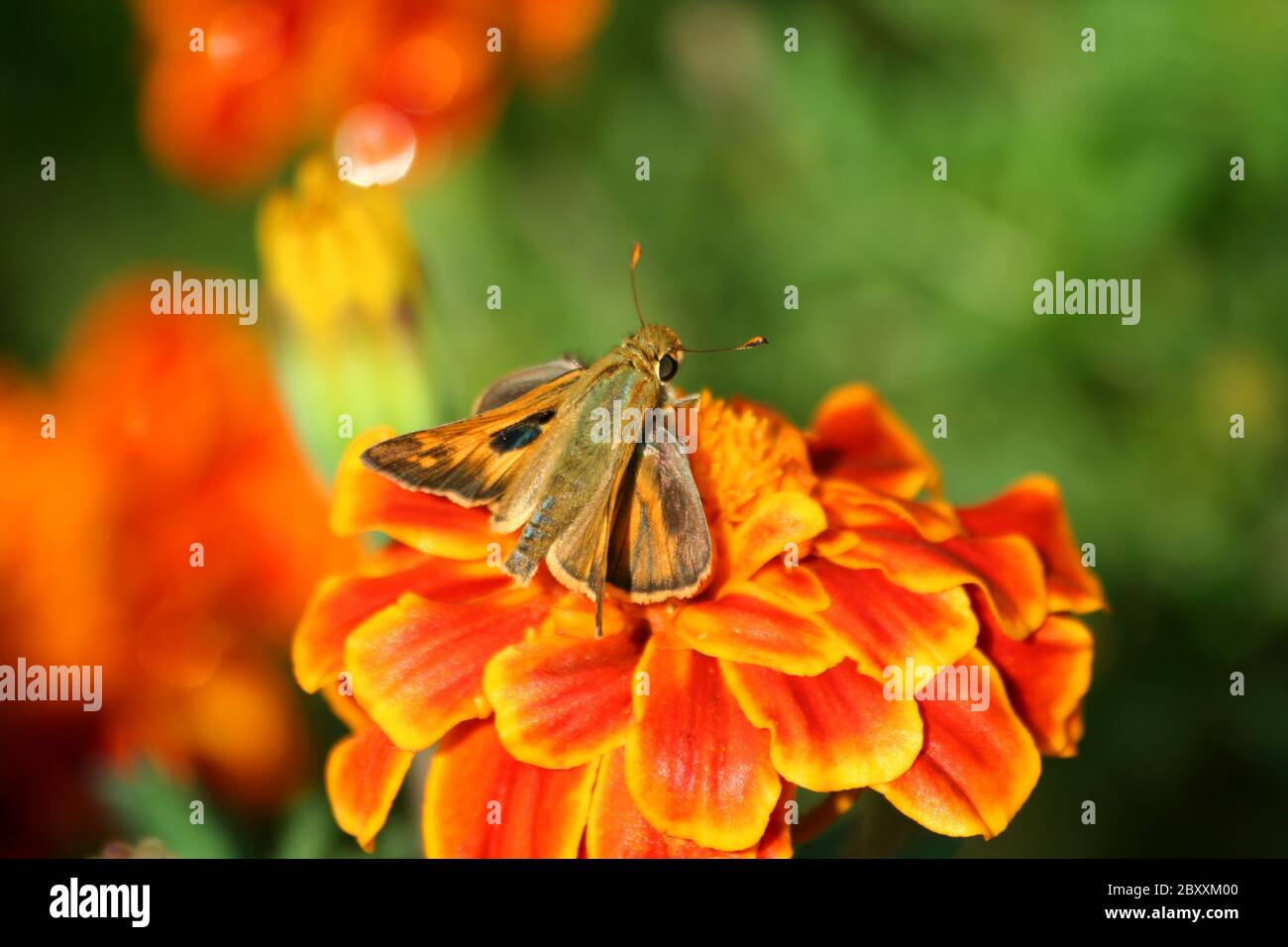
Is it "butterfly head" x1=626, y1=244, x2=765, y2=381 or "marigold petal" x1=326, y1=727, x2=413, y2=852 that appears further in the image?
"butterfly head" x1=626, y1=244, x2=765, y2=381

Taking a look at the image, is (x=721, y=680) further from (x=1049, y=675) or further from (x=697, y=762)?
(x=1049, y=675)

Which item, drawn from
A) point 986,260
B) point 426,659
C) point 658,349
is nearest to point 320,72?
point 986,260

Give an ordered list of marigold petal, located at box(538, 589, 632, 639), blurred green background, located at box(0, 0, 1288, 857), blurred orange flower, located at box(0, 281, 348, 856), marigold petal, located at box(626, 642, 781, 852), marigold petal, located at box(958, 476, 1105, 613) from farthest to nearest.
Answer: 1. blurred green background, located at box(0, 0, 1288, 857)
2. blurred orange flower, located at box(0, 281, 348, 856)
3. marigold petal, located at box(958, 476, 1105, 613)
4. marigold petal, located at box(538, 589, 632, 639)
5. marigold petal, located at box(626, 642, 781, 852)

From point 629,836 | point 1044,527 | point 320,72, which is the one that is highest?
point 320,72

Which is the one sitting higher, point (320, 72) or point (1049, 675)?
point (320, 72)

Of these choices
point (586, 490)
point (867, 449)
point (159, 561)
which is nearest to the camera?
point (586, 490)

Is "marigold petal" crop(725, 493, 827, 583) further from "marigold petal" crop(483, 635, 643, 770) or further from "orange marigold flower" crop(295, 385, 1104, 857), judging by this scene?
"marigold petal" crop(483, 635, 643, 770)

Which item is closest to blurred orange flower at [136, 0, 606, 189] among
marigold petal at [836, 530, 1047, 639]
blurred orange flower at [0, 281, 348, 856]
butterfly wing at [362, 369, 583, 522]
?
blurred orange flower at [0, 281, 348, 856]
